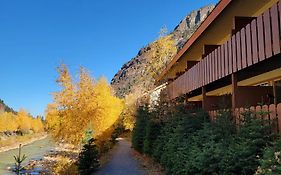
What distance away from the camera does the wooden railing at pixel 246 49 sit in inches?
273

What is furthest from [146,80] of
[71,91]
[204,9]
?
[204,9]

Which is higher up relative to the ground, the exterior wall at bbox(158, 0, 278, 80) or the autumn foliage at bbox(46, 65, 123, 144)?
the exterior wall at bbox(158, 0, 278, 80)

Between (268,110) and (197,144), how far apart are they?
9.70ft

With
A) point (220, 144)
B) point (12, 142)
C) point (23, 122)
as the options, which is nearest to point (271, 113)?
point (220, 144)

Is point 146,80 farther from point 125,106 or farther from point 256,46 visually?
point 256,46

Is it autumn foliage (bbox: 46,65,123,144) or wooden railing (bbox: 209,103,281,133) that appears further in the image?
autumn foliage (bbox: 46,65,123,144)

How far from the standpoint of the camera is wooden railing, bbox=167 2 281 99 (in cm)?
693

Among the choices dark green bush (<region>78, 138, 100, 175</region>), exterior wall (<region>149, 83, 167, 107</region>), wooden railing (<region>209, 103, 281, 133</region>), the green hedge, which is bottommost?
dark green bush (<region>78, 138, 100, 175</region>)

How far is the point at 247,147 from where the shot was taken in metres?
6.34

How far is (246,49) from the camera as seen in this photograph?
840cm

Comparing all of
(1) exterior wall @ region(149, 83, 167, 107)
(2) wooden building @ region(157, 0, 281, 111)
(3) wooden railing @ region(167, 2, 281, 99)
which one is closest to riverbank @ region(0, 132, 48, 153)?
(1) exterior wall @ region(149, 83, 167, 107)

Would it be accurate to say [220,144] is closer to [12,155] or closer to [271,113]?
[271,113]

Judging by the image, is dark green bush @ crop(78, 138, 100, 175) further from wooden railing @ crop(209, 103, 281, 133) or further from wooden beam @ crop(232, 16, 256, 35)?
wooden railing @ crop(209, 103, 281, 133)

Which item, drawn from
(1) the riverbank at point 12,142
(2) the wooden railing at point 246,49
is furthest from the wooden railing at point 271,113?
(1) the riverbank at point 12,142
